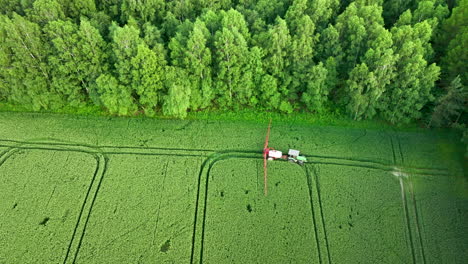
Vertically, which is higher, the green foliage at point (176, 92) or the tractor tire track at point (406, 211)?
the green foliage at point (176, 92)

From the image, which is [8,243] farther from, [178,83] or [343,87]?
[343,87]

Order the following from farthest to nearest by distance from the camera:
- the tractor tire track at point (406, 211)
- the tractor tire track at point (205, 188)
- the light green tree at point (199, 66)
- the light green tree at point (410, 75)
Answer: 1. the light green tree at point (199, 66)
2. the light green tree at point (410, 75)
3. the tractor tire track at point (205, 188)
4. the tractor tire track at point (406, 211)

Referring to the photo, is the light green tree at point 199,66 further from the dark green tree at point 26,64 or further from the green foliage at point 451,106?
the green foliage at point 451,106

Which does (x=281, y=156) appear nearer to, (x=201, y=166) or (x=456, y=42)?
(x=201, y=166)

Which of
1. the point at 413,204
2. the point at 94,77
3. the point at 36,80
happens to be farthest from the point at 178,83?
the point at 413,204

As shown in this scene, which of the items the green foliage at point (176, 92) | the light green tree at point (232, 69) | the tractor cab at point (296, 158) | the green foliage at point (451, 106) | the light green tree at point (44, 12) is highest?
the light green tree at point (44, 12)

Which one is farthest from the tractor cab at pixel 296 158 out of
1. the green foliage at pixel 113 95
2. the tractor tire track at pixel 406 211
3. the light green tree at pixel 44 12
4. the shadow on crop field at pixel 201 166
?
the light green tree at pixel 44 12

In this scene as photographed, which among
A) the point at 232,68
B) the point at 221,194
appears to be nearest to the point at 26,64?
the point at 232,68
